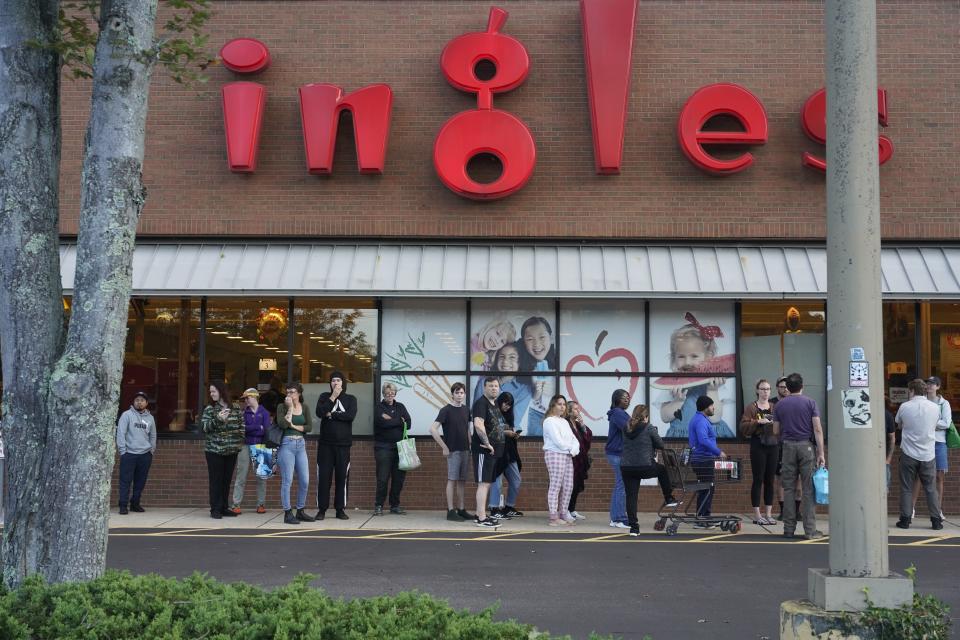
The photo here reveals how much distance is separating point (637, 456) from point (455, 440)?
272 cm

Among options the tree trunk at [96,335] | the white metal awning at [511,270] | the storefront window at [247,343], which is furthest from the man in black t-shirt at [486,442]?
the tree trunk at [96,335]

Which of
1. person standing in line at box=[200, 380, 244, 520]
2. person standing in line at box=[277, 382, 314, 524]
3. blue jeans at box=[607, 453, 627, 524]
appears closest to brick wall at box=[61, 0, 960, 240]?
person standing in line at box=[200, 380, 244, 520]

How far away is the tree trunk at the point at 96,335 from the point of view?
5.79 m

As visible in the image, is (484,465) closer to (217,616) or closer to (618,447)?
(618,447)

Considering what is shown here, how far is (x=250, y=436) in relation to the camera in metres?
14.5

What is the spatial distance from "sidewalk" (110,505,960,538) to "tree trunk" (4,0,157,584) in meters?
7.64

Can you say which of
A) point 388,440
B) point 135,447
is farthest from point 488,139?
point 135,447

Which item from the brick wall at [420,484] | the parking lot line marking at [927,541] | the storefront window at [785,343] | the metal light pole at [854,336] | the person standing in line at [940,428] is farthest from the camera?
the storefront window at [785,343]

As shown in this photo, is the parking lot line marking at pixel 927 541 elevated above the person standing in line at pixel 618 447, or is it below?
below

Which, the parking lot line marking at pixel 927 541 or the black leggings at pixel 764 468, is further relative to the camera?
the black leggings at pixel 764 468

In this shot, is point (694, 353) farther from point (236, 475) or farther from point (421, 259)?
point (236, 475)

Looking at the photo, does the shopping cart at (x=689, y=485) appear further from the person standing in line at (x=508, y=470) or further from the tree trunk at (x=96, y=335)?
the tree trunk at (x=96, y=335)

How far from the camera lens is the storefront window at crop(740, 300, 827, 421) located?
1567 centimetres

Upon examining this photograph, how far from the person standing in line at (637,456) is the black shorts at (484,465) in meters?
1.82
